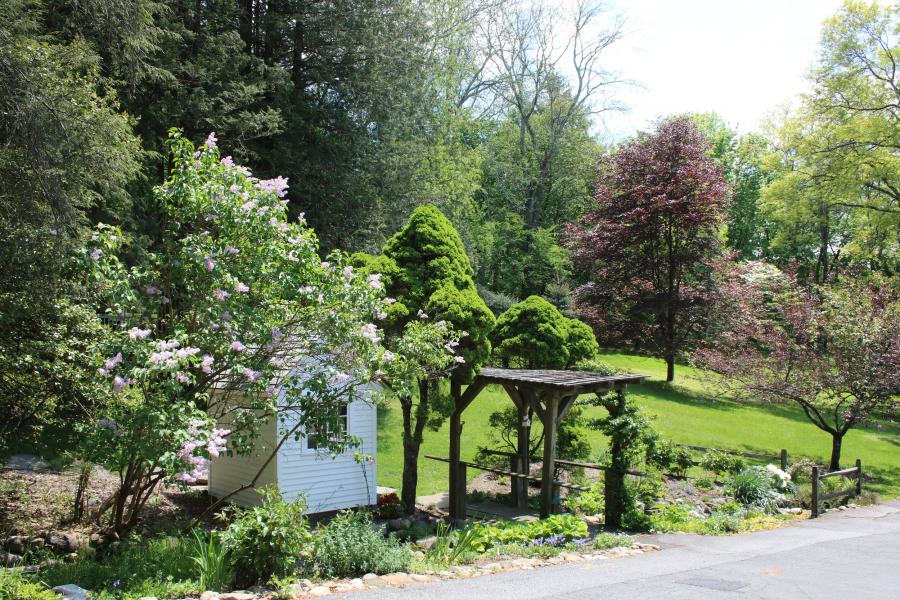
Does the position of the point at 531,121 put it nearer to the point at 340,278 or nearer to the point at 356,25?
the point at 356,25

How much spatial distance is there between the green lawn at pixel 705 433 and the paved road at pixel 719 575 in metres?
4.64

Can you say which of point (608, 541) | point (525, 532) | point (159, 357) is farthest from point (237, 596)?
point (608, 541)

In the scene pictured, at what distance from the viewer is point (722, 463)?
14477 mm

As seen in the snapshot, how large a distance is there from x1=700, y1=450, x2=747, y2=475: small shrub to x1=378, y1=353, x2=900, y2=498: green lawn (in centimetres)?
229

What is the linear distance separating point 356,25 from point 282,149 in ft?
13.2

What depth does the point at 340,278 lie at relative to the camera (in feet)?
27.5

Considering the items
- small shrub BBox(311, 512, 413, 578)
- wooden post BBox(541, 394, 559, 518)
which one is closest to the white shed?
wooden post BBox(541, 394, 559, 518)

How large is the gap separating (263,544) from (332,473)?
5.25 meters

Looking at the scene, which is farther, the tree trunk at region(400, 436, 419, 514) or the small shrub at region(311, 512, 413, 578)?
the tree trunk at region(400, 436, 419, 514)

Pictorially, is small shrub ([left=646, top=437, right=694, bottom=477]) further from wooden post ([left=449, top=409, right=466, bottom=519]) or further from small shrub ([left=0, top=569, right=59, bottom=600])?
small shrub ([left=0, top=569, right=59, bottom=600])

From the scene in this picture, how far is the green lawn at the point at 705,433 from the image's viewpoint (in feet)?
49.5

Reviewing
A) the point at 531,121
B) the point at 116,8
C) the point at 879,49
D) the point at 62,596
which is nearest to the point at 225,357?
the point at 62,596

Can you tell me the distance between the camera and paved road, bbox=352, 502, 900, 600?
20.7 ft

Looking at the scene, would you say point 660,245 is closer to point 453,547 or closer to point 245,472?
point 245,472
